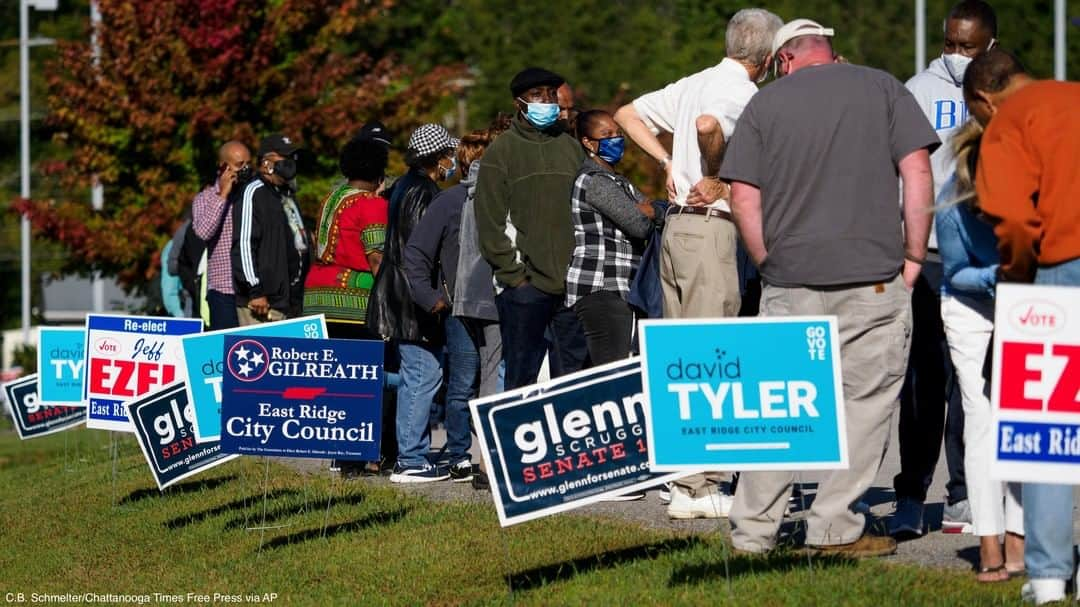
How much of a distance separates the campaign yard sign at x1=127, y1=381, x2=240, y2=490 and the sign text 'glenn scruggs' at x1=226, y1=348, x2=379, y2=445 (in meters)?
1.20

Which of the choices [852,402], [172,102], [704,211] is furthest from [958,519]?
[172,102]

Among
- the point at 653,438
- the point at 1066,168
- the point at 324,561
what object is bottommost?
the point at 324,561

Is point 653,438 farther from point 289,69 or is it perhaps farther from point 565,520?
point 289,69

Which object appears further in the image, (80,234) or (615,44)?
(615,44)

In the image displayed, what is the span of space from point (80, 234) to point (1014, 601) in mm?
19143

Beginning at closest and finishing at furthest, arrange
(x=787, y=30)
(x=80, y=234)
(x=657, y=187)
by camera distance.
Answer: (x=787, y=30) → (x=80, y=234) → (x=657, y=187)

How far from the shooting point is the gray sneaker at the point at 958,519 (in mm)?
8359

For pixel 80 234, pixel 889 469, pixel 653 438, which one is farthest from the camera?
pixel 80 234

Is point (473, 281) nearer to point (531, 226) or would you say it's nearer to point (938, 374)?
point (531, 226)

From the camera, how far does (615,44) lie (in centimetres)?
5541

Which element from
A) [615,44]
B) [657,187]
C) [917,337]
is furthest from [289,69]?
[615,44]

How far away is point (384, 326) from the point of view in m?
11.3

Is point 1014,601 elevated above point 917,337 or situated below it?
below

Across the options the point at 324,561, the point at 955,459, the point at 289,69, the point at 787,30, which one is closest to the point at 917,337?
the point at 955,459
